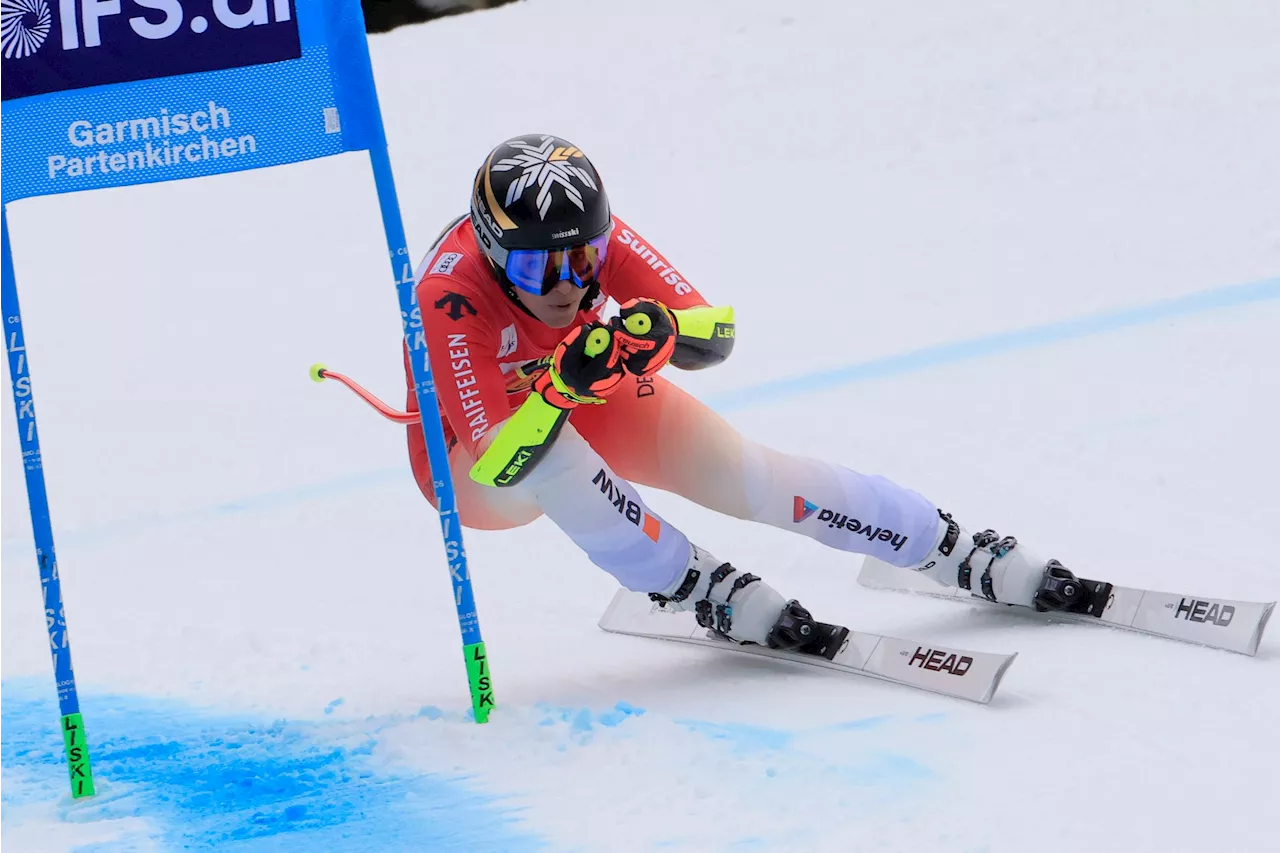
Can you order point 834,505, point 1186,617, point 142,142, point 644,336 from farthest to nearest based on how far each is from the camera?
point 834,505
point 1186,617
point 644,336
point 142,142

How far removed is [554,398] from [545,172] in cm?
56

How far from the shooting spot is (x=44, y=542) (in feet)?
9.15

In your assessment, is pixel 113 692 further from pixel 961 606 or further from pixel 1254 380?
pixel 1254 380

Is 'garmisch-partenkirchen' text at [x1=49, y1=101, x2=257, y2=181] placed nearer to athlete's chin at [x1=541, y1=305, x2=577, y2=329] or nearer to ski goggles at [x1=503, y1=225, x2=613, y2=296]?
ski goggles at [x1=503, y1=225, x2=613, y2=296]

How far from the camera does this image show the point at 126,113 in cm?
274

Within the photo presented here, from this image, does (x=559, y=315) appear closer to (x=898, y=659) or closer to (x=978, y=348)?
(x=898, y=659)

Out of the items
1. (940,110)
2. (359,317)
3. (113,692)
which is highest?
(940,110)

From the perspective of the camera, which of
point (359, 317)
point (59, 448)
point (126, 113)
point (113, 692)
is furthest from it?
point (359, 317)

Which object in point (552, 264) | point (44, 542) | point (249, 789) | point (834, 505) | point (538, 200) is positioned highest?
point (538, 200)

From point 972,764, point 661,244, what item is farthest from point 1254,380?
point 661,244

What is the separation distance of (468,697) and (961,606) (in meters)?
1.39

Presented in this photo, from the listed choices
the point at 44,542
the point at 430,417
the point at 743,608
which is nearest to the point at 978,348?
the point at 743,608

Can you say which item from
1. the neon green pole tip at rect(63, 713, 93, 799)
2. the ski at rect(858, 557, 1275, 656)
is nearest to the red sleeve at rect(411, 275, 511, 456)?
the neon green pole tip at rect(63, 713, 93, 799)

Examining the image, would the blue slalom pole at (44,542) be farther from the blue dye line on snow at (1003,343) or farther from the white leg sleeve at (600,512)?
the blue dye line on snow at (1003,343)
